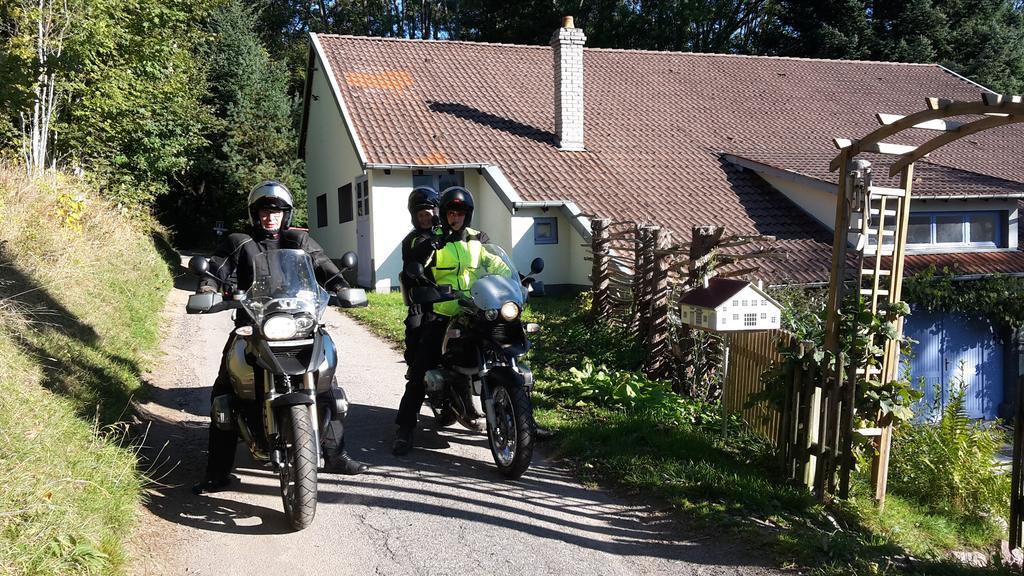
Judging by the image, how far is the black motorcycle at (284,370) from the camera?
4352mm

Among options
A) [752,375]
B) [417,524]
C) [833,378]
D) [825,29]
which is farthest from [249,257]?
[825,29]

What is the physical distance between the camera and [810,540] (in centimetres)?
445

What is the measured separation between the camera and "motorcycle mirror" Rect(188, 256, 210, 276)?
182 inches

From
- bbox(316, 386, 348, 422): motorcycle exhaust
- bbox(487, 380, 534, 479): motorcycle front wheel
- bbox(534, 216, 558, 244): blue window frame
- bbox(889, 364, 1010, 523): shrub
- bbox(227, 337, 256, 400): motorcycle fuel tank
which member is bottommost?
bbox(889, 364, 1010, 523): shrub

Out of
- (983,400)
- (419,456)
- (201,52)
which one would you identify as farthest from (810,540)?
(201,52)

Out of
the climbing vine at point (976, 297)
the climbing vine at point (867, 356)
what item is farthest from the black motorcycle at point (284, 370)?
the climbing vine at point (976, 297)

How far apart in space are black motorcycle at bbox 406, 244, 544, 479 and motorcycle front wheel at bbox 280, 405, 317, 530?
140cm

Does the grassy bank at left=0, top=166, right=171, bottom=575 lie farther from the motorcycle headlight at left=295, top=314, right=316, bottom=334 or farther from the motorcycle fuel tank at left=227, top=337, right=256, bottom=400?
the motorcycle headlight at left=295, top=314, right=316, bottom=334

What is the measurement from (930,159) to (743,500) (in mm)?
18509

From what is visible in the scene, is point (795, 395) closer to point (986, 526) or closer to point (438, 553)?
point (986, 526)

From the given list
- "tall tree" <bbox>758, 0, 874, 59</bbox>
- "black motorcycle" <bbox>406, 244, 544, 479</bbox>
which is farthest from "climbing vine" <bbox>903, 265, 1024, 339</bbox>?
"tall tree" <bbox>758, 0, 874, 59</bbox>

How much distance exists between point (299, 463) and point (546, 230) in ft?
43.4

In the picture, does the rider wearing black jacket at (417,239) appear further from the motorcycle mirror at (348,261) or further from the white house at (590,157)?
the white house at (590,157)

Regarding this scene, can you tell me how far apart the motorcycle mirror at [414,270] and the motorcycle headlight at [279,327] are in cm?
140
